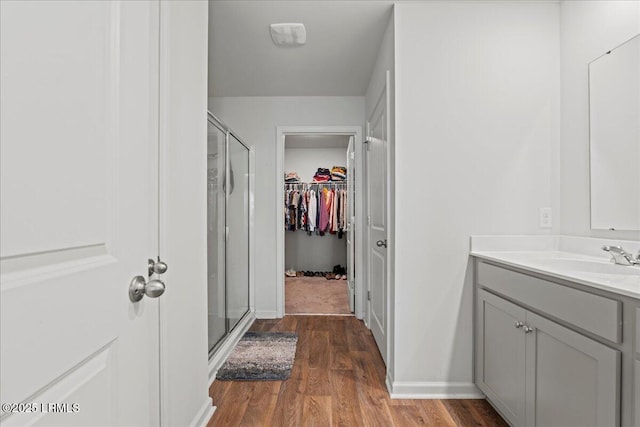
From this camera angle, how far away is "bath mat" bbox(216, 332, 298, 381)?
248cm

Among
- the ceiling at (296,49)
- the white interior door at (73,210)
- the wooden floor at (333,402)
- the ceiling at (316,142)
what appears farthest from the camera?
the ceiling at (316,142)

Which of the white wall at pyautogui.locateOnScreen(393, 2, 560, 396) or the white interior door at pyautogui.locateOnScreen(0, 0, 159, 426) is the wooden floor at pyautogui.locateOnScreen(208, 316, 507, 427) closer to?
the white wall at pyautogui.locateOnScreen(393, 2, 560, 396)

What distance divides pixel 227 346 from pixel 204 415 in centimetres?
96

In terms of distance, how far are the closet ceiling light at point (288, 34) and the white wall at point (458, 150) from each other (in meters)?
0.72

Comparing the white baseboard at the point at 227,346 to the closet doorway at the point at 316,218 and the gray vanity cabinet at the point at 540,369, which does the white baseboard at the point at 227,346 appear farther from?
the gray vanity cabinet at the point at 540,369

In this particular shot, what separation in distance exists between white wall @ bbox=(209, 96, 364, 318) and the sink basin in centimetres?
250

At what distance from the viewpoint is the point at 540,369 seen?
1.55 m

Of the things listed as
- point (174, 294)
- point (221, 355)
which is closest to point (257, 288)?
point (221, 355)

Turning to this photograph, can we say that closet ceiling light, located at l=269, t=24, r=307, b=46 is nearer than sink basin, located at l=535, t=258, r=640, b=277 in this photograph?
No

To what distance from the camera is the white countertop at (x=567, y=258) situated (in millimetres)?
1297

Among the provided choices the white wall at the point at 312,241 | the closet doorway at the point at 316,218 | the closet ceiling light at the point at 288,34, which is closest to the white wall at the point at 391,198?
the closet ceiling light at the point at 288,34

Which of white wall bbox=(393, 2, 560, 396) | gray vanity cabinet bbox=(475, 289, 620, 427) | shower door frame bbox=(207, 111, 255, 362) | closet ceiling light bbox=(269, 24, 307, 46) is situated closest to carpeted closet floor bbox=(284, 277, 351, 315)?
shower door frame bbox=(207, 111, 255, 362)

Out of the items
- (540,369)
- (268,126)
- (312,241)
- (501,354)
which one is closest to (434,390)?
(501,354)

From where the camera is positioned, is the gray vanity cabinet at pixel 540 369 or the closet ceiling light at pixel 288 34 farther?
the closet ceiling light at pixel 288 34
